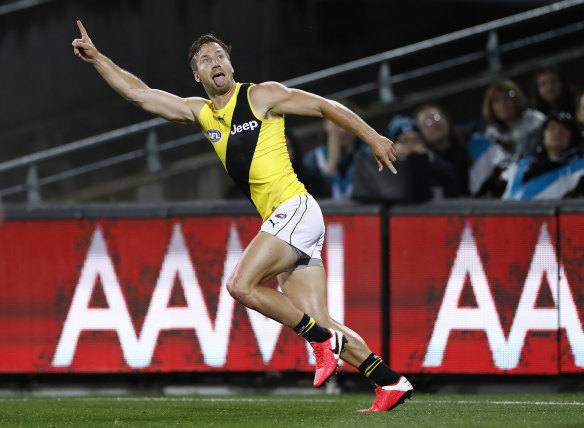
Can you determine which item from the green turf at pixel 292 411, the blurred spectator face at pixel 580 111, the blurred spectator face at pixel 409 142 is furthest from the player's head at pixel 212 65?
the blurred spectator face at pixel 580 111

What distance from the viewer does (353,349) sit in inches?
285

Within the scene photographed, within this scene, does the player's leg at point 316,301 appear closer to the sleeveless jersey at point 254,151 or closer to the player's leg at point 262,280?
the player's leg at point 262,280

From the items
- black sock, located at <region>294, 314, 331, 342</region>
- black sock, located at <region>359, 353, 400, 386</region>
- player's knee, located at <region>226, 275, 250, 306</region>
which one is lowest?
black sock, located at <region>359, 353, 400, 386</region>

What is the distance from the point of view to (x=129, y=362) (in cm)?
945

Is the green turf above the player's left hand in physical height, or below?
below

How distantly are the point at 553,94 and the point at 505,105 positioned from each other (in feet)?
1.62

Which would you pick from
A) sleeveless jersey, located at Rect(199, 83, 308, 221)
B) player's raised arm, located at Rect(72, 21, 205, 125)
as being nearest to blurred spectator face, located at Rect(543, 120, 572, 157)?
sleeveless jersey, located at Rect(199, 83, 308, 221)

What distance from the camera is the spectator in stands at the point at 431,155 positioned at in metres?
9.99

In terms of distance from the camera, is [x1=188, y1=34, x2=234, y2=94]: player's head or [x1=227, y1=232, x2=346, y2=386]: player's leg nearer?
[x1=227, y1=232, x2=346, y2=386]: player's leg

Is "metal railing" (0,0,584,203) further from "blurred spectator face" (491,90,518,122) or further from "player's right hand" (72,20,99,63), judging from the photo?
"player's right hand" (72,20,99,63)

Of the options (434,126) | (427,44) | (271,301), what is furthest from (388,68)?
(271,301)

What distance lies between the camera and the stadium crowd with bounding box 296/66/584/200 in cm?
984

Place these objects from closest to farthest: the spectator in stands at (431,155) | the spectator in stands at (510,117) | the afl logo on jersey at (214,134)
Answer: the afl logo on jersey at (214,134), the spectator in stands at (431,155), the spectator in stands at (510,117)

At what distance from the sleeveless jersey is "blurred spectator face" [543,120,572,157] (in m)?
3.36
